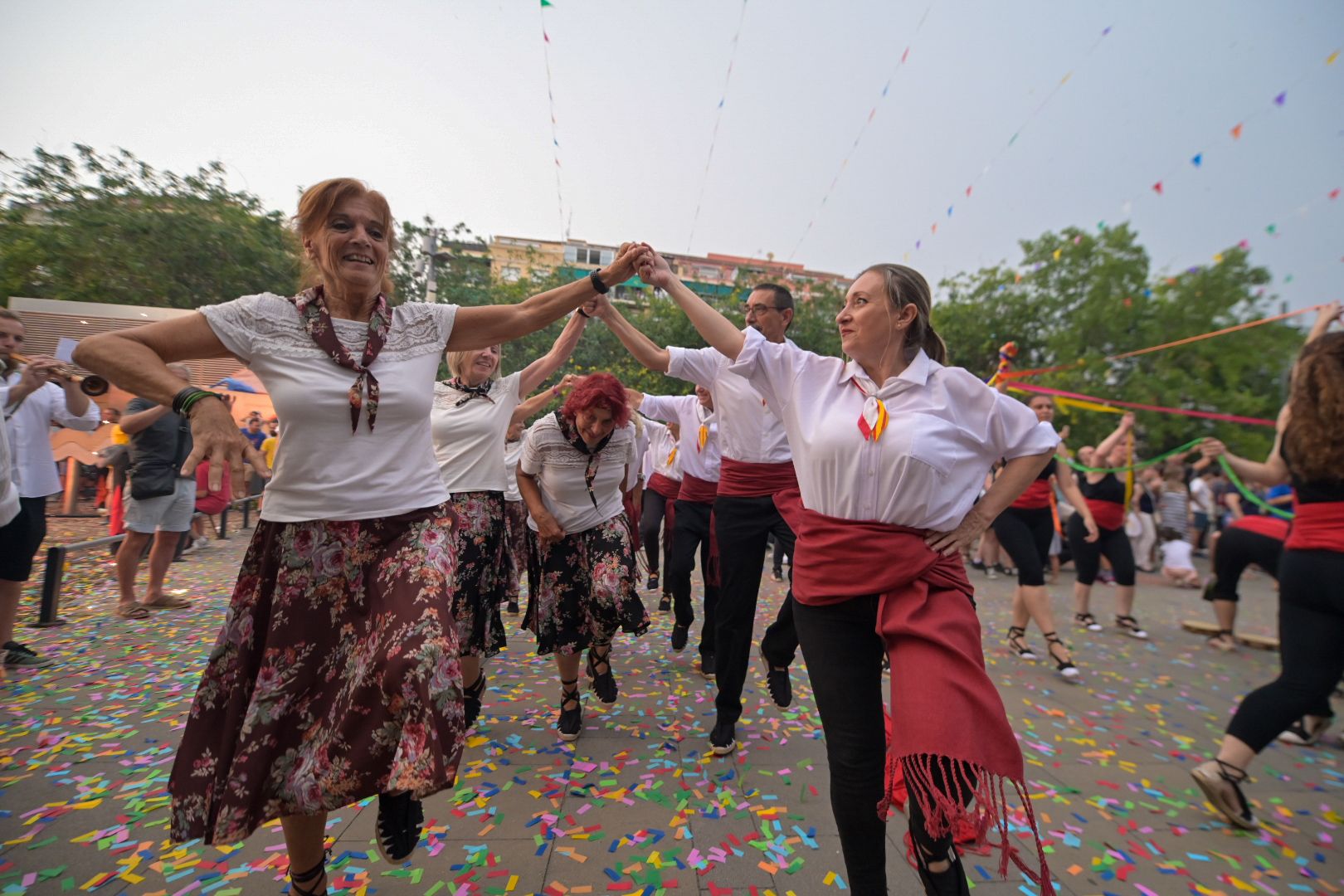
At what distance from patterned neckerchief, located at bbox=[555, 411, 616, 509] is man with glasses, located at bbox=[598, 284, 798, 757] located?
0.62m

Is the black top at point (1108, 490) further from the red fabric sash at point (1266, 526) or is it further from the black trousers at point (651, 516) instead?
the black trousers at point (651, 516)

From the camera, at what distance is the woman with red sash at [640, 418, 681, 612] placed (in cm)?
659

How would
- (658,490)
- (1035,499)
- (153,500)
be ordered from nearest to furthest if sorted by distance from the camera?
1. (1035,499)
2. (153,500)
3. (658,490)

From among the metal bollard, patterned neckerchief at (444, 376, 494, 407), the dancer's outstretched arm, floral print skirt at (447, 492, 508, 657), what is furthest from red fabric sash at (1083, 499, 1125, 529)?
the metal bollard

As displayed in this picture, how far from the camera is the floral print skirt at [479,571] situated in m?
3.54

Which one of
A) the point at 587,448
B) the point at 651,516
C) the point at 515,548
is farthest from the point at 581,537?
the point at 651,516

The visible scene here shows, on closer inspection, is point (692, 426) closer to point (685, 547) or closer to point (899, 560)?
point (685, 547)

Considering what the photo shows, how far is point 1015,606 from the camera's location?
18.1ft

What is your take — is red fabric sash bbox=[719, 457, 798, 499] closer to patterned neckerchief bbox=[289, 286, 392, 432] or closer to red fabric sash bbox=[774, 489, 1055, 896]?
red fabric sash bbox=[774, 489, 1055, 896]

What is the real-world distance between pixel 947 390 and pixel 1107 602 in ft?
28.5

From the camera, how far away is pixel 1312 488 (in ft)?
10.1

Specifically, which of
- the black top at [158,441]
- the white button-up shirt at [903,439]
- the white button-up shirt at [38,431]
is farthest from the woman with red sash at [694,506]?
the black top at [158,441]

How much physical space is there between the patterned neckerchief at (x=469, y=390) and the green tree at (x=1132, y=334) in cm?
2086

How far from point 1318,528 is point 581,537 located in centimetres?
373
